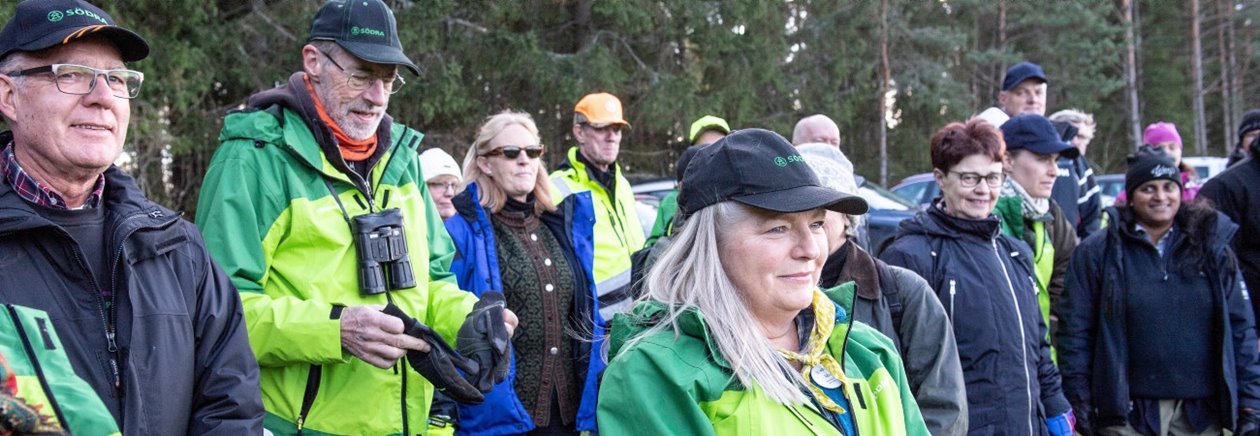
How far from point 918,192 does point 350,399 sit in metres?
12.8

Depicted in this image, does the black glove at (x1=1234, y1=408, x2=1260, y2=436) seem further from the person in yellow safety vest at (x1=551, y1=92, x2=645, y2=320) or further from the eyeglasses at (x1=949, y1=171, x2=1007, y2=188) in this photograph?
the person in yellow safety vest at (x1=551, y1=92, x2=645, y2=320)

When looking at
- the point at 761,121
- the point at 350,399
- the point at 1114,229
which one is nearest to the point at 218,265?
the point at 350,399

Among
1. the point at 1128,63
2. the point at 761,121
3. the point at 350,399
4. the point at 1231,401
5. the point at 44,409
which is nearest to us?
the point at 44,409

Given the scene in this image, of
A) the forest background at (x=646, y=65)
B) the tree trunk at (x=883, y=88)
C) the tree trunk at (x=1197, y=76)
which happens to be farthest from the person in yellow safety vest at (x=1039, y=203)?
the tree trunk at (x=1197, y=76)

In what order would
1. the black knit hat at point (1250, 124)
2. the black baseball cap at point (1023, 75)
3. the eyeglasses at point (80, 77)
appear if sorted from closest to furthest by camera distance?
the eyeglasses at point (80, 77), the black baseball cap at point (1023, 75), the black knit hat at point (1250, 124)

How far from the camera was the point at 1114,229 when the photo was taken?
207 inches

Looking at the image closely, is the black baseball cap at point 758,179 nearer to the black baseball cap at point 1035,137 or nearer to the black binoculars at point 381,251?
the black binoculars at point 381,251

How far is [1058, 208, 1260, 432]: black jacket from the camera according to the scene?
199 inches

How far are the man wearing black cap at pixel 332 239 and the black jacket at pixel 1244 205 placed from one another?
4974 mm

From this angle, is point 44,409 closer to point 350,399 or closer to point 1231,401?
point 350,399

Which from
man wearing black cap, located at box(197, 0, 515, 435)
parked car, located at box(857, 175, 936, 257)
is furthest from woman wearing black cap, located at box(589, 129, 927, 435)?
parked car, located at box(857, 175, 936, 257)

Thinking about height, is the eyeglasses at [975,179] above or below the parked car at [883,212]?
above

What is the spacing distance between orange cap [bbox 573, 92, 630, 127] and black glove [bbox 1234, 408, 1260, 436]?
346cm

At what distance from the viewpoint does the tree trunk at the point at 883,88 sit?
67.9 ft
